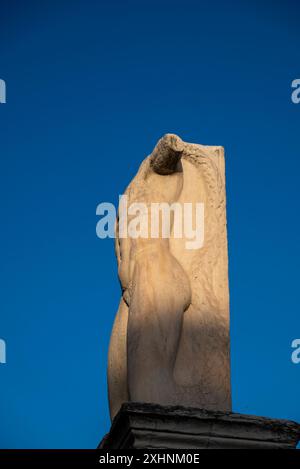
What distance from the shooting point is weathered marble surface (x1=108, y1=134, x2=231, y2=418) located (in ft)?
24.8

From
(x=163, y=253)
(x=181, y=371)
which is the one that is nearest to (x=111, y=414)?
(x=181, y=371)

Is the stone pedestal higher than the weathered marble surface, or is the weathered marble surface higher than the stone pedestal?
the weathered marble surface

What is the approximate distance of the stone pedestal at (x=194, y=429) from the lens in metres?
6.46

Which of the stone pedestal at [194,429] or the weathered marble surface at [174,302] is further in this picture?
the weathered marble surface at [174,302]

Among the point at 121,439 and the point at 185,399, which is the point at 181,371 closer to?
the point at 185,399

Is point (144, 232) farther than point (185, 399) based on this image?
Yes

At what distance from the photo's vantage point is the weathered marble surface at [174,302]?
24.8 feet

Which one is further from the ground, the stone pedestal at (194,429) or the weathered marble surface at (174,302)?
the weathered marble surface at (174,302)

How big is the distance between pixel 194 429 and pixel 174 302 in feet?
4.95

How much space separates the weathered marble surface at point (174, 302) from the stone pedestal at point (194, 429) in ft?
2.76

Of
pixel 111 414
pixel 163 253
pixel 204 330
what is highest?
pixel 163 253

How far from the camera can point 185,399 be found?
7.50 m

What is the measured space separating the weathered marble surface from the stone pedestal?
0.84m

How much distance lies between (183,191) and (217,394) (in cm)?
196
